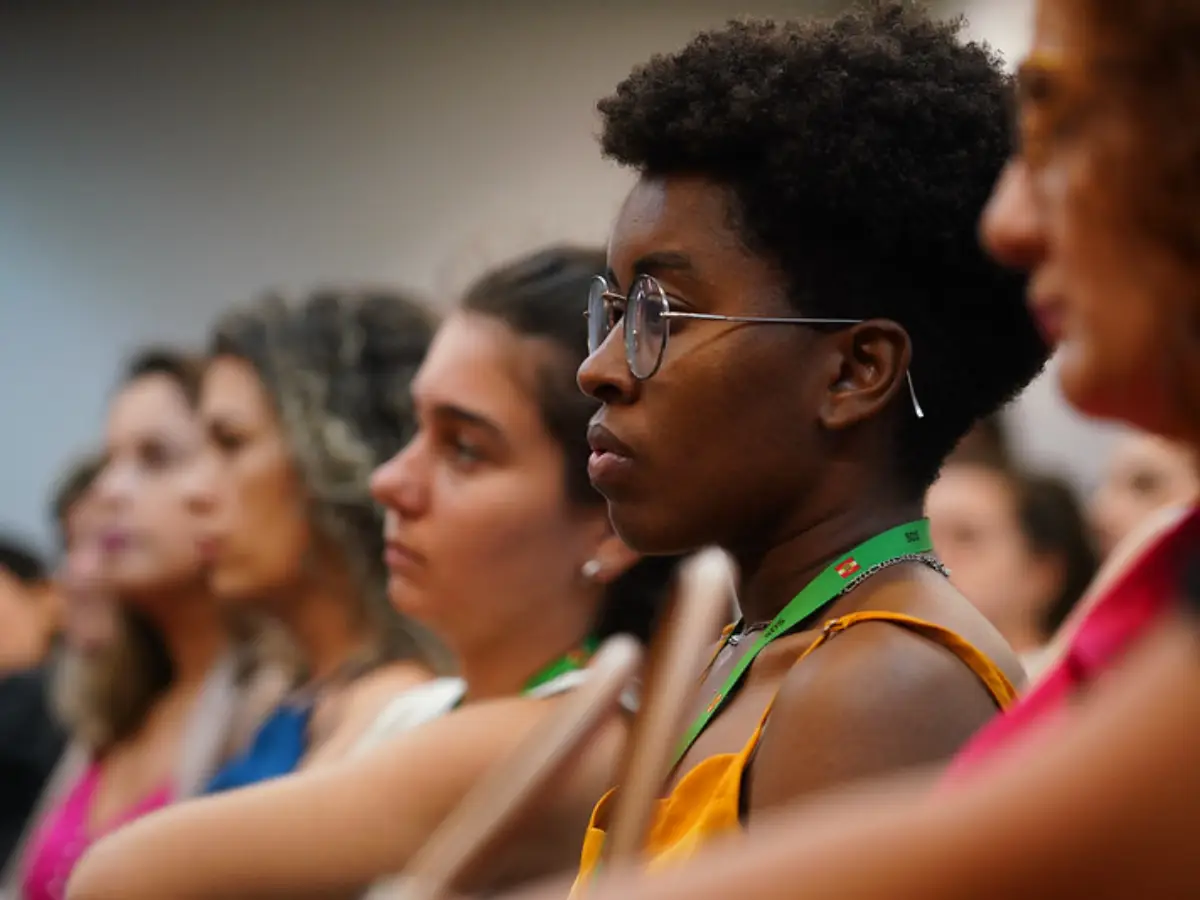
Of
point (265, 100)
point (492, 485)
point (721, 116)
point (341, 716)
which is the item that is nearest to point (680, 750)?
point (721, 116)

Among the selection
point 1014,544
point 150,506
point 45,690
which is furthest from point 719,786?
point 45,690

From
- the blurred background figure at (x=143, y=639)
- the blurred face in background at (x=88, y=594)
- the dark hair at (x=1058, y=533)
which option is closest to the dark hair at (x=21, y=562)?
the blurred face in background at (x=88, y=594)

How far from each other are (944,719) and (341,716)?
52.7 inches

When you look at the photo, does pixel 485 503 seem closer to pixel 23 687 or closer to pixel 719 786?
pixel 719 786

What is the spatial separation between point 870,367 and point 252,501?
1492 mm

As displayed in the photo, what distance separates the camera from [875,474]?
1.21 metres

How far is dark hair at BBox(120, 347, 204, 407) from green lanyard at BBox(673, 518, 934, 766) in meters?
1.85

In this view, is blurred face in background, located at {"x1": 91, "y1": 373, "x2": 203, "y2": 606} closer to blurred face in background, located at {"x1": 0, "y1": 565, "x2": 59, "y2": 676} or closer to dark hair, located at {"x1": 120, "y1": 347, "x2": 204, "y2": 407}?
dark hair, located at {"x1": 120, "y1": 347, "x2": 204, "y2": 407}

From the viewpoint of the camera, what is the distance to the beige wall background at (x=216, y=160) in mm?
5578

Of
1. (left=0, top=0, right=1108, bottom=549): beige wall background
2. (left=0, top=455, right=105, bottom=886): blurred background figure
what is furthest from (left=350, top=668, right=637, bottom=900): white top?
(left=0, top=0, right=1108, bottom=549): beige wall background

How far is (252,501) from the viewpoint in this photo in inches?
98.2

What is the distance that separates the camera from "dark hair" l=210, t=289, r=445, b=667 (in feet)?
7.86

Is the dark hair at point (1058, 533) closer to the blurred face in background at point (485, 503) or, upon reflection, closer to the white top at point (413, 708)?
the white top at point (413, 708)

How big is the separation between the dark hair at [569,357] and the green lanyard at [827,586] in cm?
48
